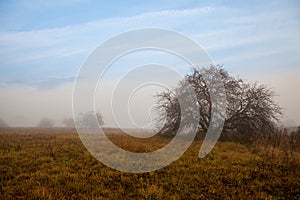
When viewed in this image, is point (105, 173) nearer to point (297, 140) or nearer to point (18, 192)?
point (18, 192)

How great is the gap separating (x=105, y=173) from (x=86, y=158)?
10.7ft

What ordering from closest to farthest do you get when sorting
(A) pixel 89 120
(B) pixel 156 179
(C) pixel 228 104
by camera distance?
(B) pixel 156 179
(C) pixel 228 104
(A) pixel 89 120

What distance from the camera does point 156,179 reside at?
11672 mm

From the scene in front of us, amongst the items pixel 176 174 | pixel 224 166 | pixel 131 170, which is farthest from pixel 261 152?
pixel 131 170

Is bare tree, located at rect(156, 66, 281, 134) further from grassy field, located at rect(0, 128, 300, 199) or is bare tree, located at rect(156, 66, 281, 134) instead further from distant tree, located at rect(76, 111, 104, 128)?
distant tree, located at rect(76, 111, 104, 128)

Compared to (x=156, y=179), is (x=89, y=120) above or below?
above

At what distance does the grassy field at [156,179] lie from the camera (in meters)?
9.96

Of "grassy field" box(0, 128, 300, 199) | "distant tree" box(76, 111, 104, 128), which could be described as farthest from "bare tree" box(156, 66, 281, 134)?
"distant tree" box(76, 111, 104, 128)

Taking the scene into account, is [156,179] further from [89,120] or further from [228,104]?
[89,120]

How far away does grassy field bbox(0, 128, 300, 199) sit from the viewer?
996 centimetres

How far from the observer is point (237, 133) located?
84.6ft

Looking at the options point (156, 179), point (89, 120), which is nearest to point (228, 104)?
point (156, 179)

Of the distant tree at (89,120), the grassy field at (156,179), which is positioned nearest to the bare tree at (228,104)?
the grassy field at (156,179)

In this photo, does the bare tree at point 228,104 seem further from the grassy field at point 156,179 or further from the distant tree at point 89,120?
the distant tree at point 89,120
